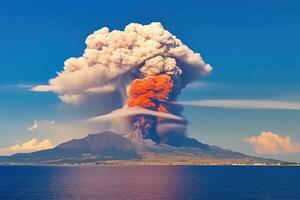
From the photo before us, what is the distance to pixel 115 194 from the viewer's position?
160 meters

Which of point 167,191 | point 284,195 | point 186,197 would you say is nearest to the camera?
point 186,197

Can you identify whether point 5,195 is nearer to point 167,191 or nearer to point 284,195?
point 167,191

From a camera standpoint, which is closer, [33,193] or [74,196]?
[74,196]

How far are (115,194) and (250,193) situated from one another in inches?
1731

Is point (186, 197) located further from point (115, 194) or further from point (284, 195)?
point (284, 195)

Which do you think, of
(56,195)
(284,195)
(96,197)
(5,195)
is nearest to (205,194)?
(284,195)

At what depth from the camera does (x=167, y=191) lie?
172875 millimetres

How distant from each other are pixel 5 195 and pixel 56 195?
54.7 feet

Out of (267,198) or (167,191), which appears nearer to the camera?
(267,198)

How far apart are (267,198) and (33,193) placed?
241 ft

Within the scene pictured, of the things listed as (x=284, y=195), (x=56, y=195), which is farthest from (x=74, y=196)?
(x=284, y=195)

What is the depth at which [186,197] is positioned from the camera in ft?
496

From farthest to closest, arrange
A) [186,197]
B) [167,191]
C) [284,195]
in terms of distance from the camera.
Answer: [167,191] < [284,195] < [186,197]

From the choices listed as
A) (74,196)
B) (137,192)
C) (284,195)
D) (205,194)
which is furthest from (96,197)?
(284,195)
